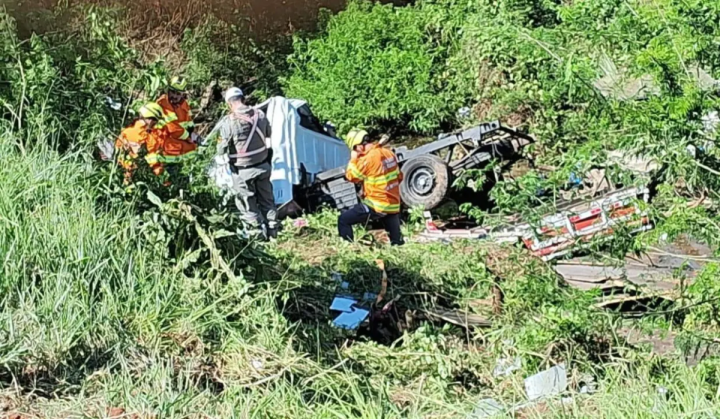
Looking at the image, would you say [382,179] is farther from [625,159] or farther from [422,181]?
[625,159]

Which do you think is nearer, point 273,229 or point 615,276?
point 615,276

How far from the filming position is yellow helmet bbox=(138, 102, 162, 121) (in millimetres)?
5172

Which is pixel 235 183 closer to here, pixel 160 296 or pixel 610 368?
pixel 160 296

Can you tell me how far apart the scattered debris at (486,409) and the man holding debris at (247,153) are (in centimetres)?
445

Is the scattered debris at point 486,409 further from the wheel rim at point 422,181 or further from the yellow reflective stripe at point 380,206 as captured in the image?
the wheel rim at point 422,181

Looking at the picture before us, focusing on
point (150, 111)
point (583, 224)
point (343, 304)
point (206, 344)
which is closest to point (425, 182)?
point (583, 224)

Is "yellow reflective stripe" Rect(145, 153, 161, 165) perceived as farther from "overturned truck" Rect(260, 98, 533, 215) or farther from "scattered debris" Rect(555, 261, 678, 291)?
"overturned truck" Rect(260, 98, 533, 215)

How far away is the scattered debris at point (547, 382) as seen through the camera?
418 cm

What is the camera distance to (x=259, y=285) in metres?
4.61

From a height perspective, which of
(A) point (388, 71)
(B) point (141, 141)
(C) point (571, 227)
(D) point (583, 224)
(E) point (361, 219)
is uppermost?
(A) point (388, 71)

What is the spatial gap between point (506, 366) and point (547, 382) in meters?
0.59

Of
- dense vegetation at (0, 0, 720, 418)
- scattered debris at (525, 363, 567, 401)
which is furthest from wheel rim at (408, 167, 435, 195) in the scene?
scattered debris at (525, 363, 567, 401)

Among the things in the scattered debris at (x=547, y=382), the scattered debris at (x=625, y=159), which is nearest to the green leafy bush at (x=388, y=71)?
the scattered debris at (x=625, y=159)

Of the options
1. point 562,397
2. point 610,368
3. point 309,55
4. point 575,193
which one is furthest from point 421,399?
point 309,55
